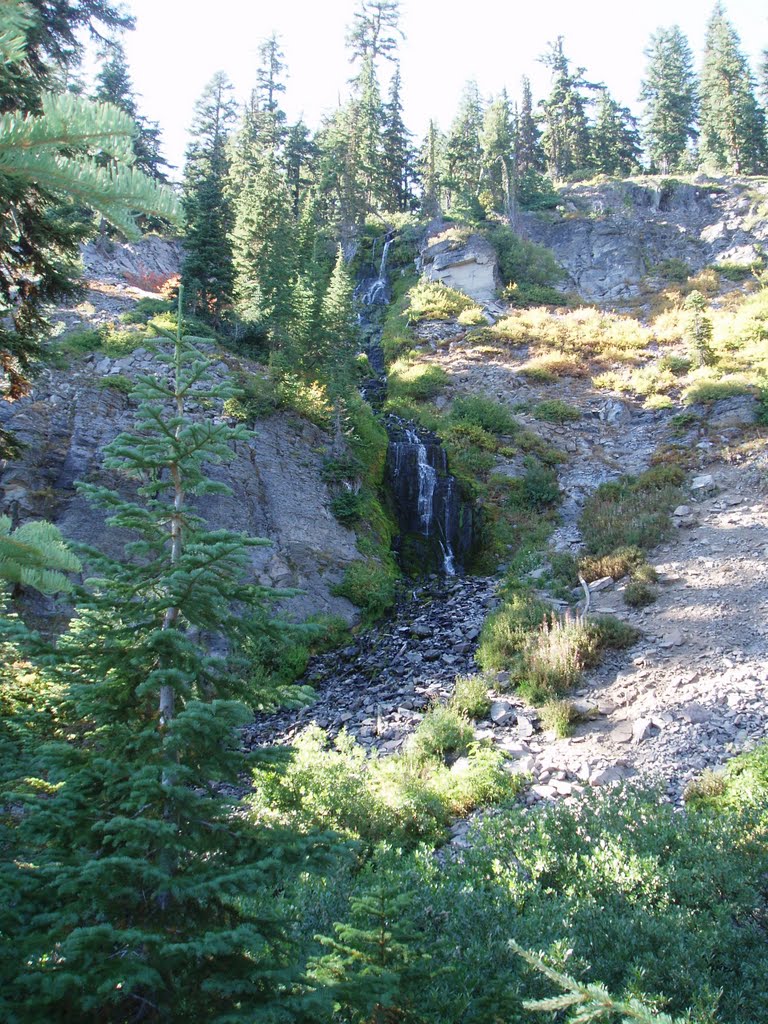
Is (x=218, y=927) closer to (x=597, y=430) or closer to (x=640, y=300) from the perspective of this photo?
(x=597, y=430)

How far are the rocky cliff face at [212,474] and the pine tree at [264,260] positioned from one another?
4.03 meters

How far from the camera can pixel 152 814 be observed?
3.22 m

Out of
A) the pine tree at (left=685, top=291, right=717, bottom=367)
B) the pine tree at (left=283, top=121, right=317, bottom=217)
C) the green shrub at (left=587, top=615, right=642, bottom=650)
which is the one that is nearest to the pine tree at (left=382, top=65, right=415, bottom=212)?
the pine tree at (left=283, top=121, right=317, bottom=217)

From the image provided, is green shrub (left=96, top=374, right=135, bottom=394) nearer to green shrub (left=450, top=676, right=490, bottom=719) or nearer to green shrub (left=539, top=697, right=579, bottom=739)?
green shrub (left=450, top=676, right=490, bottom=719)

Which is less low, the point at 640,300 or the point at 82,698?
the point at 640,300

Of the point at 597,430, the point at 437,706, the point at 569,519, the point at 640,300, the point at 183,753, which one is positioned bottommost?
the point at 437,706

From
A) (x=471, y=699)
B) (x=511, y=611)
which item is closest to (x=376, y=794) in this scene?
(x=471, y=699)

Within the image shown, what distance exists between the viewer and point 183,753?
3418 mm

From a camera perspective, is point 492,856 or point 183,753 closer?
point 183,753

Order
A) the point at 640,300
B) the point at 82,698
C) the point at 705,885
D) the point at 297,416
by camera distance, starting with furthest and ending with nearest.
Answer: the point at 640,300 → the point at 297,416 → the point at 705,885 → the point at 82,698

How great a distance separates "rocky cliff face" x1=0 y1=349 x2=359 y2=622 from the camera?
14.0 meters

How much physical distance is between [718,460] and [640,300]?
772 inches

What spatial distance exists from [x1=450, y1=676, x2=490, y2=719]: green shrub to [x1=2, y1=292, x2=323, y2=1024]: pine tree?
676cm

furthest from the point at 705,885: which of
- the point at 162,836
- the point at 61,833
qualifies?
the point at 61,833
